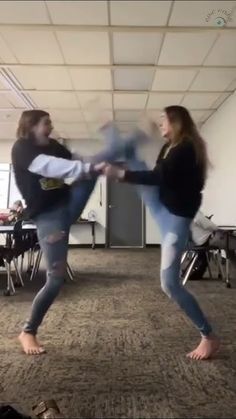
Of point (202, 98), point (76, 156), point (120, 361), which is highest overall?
point (202, 98)

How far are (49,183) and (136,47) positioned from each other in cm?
246

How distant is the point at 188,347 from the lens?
6.91ft

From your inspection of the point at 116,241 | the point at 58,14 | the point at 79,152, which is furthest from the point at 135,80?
the point at 116,241

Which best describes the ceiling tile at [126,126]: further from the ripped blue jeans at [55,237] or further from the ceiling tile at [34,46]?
the ceiling tile at [34,46]

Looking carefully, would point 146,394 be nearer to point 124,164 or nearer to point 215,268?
point 124,164

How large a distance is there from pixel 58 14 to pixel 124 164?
197 cm

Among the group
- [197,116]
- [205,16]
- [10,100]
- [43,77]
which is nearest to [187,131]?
[197,116]

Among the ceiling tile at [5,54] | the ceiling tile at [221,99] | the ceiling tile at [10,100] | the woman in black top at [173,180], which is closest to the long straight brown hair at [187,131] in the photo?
the woman in black top at [173,180]

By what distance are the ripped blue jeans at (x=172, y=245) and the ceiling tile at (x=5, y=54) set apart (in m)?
2.64

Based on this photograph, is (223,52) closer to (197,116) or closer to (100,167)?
(197,116)

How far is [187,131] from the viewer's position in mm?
1558

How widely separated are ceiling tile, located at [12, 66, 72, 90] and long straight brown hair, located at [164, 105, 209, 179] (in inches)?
114

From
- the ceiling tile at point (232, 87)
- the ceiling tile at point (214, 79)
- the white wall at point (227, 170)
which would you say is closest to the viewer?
the ceiling tile at point (214, 79)

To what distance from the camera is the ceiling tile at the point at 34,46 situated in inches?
130
